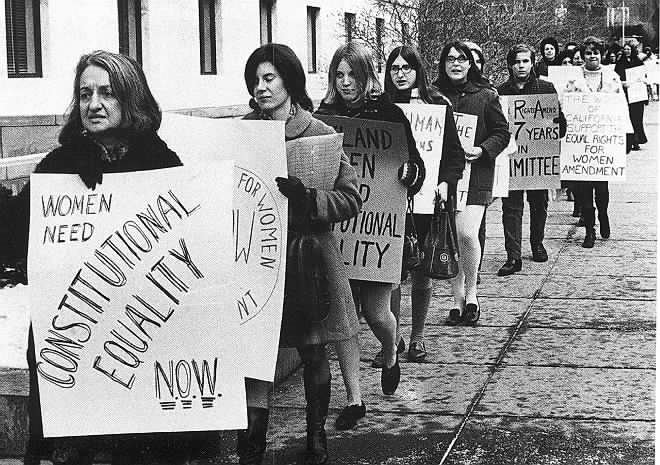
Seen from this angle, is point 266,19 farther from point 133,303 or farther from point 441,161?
point 133,303

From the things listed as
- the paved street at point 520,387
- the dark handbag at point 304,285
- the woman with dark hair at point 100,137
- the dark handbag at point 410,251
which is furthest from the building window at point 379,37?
the woman with dark hair at point 100,137

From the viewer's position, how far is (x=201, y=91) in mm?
6629

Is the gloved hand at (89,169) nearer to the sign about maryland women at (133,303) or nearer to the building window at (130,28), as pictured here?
the sign about maryland women at (133,303)

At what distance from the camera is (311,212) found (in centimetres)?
556

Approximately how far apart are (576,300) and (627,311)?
51 centimetres

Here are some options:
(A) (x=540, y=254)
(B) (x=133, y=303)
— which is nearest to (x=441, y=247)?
(B) (x=133, y=303)

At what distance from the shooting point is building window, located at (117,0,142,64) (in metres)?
6.16

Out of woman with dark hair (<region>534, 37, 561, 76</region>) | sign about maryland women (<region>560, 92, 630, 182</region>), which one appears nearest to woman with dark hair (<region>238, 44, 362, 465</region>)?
sign about maryland women (<region>560, 92, 630, 182</region>)

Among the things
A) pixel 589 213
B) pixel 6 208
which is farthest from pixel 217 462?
pixel 589 213

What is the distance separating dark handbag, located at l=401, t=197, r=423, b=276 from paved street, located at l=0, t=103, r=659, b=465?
1.94ft

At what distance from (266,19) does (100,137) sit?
271 cm

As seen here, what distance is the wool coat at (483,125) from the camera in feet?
29.9

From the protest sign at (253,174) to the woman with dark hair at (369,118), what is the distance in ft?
3.92

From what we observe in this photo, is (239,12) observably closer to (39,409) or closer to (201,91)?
(201,91)
